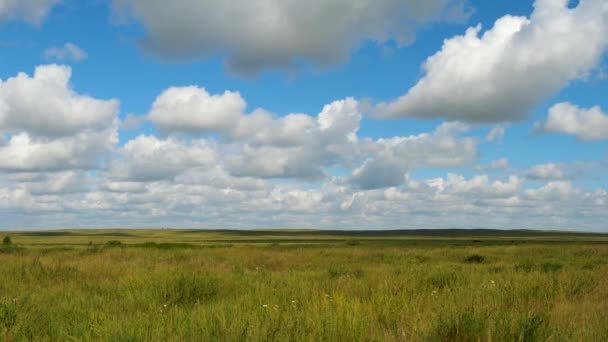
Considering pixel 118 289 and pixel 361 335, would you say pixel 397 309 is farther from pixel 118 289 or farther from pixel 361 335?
pixel 118 289

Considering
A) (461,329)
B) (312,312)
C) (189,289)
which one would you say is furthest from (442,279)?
(461,329)

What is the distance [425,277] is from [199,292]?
13.8ft

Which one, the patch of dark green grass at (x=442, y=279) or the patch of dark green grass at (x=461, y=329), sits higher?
the patch of dark green grass at (x=461, y=329)

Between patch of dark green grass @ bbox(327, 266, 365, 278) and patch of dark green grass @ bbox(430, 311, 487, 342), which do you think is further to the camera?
patch of dark green grass @ bbox(327, 266, 365, 278)

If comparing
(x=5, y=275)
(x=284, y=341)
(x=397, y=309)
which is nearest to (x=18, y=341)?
(x=284, y=341)

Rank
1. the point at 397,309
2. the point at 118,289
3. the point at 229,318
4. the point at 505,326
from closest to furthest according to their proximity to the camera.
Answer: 1. the point at 505,326
2. the point at 229,318
3. the point at 397,309
4. the point at 118,289

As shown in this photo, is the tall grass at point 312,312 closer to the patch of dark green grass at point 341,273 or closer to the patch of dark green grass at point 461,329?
the patch of dark green grass at point 461,329

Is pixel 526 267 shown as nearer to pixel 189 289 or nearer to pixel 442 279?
pixel 442 279

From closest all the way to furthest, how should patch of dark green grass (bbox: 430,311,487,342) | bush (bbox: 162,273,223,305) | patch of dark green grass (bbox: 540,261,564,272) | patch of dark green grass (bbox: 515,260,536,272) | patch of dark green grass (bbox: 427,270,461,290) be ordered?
patch of dark green grass (bbox: 430,311,487,342) → bush (bbox: 162,273,223,305) → patch of dark green grass (bbox: 427,270,461,290) → patch of dark green grass (bbox: 515,260,536,272) → patch of dark green grass (bbox: 540,261,564,272)

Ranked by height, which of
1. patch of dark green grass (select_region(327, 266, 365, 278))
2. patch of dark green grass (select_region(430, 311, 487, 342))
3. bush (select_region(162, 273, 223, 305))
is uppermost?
patch of dark green grass (select_region(430, 311, 487, 342))

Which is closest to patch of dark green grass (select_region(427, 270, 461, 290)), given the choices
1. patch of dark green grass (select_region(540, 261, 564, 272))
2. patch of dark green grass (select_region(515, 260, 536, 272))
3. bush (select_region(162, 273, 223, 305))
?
bush (select_region(162, 273, 223, 305))

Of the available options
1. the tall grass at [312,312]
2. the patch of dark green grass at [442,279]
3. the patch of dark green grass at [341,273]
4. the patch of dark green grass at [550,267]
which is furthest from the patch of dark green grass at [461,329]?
the patch of dark green grass at [550,267]

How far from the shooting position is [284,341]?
380cm

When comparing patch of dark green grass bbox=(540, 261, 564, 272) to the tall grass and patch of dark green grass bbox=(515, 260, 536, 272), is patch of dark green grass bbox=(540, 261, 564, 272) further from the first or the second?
the tall grass
